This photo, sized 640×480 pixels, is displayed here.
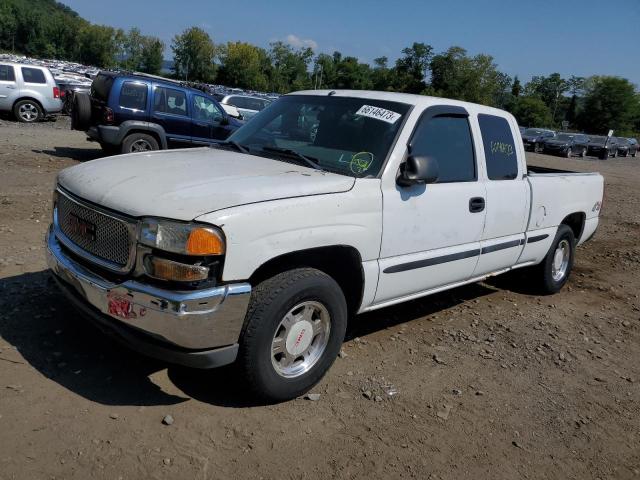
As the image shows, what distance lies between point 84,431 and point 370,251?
197 centimetres

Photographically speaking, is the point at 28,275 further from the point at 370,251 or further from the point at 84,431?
the point at 370,251

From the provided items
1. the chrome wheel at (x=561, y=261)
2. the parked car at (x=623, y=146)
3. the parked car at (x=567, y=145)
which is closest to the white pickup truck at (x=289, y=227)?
the chrome wheel at (x=561, y=261)

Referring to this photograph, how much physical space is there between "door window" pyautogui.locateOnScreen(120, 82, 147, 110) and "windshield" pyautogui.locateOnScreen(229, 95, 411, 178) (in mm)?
7673

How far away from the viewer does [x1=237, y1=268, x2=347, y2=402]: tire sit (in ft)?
10.3

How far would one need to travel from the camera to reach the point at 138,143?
1153 centimetres

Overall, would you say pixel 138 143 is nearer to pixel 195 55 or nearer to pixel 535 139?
pixel 535 139

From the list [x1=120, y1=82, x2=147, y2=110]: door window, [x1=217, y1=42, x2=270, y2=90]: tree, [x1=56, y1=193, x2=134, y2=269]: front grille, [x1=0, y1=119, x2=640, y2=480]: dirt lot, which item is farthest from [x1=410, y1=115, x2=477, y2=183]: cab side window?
[x1=217, y1=42, x2=270, y2=90]: tree

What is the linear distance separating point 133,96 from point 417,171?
931 cm

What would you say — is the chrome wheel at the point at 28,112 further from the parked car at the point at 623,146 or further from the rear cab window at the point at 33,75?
the parked car at the point at 623,146

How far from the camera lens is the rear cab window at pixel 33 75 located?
57.7ft

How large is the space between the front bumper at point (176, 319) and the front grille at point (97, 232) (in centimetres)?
16

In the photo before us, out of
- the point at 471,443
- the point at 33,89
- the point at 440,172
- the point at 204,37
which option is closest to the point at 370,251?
the point at 440,172

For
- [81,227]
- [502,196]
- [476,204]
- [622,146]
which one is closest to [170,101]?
[502,196]

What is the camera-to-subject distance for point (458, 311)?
18.1 feet
